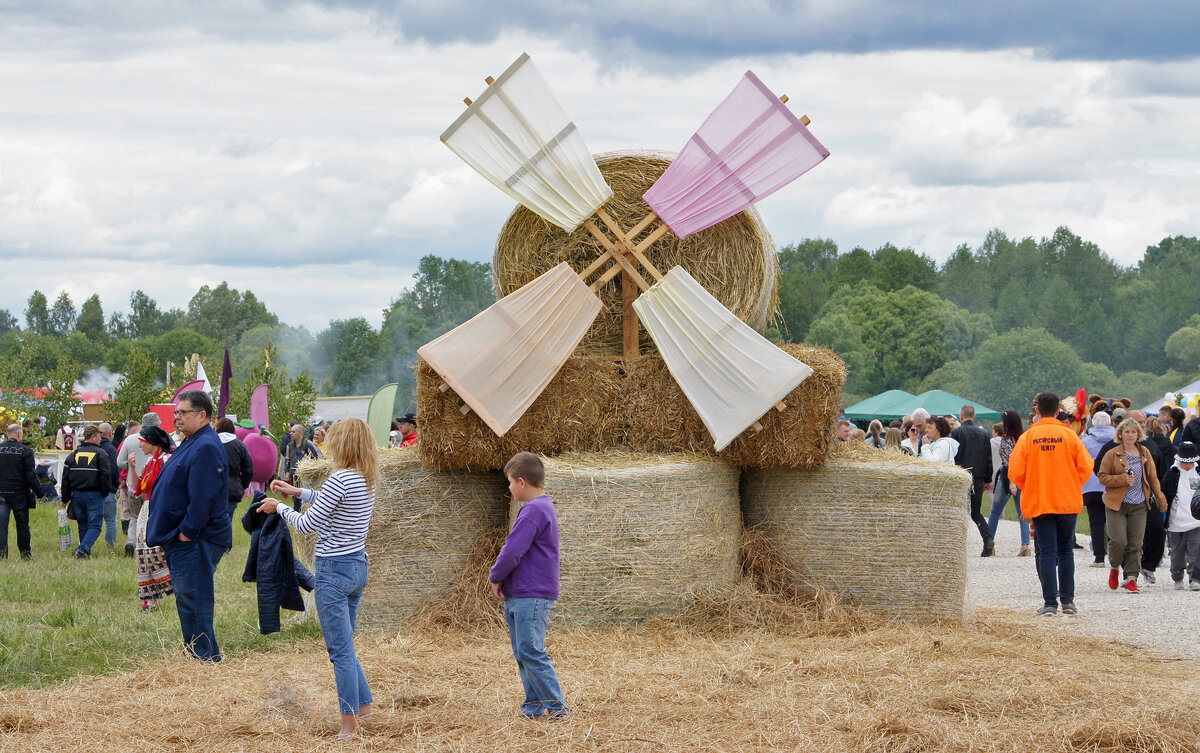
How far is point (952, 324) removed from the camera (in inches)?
2694

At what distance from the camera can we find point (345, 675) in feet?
17.4

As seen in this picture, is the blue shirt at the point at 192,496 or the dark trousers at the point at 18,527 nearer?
the blue shirt at the point at 192,496

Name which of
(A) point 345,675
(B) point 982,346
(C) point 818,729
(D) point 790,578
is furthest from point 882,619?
(B) point 982,346

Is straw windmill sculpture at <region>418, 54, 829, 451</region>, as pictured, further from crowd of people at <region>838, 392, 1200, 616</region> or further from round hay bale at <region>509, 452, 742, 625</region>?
crowd of people at <region>838, 392, 1200, 616</region>

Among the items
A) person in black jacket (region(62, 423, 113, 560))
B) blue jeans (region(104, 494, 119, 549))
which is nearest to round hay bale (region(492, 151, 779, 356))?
person in black jacket (region(62, 423, 113, 560))

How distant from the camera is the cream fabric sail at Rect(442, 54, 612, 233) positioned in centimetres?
827

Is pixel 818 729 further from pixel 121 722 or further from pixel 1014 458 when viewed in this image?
pixel 1014 458

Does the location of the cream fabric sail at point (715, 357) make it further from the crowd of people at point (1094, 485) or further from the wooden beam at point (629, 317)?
the crowd of people at point (1094, 485)

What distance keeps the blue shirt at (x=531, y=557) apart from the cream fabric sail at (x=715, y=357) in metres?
2.61

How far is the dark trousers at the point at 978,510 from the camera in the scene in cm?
1351

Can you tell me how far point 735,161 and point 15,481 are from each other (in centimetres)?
895

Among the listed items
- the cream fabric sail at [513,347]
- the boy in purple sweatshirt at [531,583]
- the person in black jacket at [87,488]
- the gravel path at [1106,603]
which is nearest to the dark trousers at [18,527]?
the person in black jacket at [87,488]

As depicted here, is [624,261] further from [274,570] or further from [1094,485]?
[1094,485]

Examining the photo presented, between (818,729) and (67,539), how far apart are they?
11.0m
